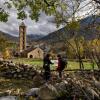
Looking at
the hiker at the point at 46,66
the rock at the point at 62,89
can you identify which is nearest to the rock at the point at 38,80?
the hiker at the point at 46,66

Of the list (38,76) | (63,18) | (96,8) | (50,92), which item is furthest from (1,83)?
(96,8)

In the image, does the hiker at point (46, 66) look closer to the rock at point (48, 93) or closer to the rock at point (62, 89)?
the rock at point (48, 93)

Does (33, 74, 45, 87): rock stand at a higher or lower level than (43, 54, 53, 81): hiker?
lower

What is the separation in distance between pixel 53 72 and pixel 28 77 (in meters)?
2.80

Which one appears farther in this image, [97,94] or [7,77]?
[7,77]

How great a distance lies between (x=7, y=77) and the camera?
32.3 meters

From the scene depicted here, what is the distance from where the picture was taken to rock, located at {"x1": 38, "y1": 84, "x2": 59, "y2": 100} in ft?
60.2

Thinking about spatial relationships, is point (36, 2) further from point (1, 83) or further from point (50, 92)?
point (1, 83)

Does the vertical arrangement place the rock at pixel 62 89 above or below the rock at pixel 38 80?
below

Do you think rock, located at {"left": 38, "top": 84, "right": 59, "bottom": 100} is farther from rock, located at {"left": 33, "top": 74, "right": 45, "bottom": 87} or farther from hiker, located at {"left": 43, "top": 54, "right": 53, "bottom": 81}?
hiker, located at {"left": 43, "top": 54, "right": 53, "bottom": 81}

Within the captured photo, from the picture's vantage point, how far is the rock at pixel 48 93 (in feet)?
60.2

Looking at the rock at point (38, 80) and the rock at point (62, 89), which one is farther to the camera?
the rock at point (38, 80)

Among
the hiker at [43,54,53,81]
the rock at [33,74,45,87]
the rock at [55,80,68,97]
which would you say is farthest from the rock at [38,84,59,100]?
the hiker at [43,54,53,81]

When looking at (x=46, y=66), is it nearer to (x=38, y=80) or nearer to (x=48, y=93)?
(x=38, y=80)
